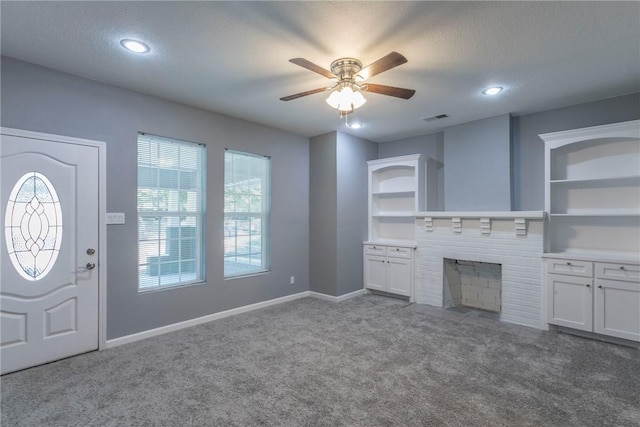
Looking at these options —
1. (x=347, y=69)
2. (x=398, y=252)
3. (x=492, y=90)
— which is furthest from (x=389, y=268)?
(x=347, y=69)

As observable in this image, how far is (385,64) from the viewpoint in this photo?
7.30 ft

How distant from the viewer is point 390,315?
4.27 m

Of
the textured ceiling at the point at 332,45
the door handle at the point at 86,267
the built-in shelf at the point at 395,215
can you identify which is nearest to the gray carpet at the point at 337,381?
the door handle at the point at 86,267

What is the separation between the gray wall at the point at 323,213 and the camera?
499 centimetres

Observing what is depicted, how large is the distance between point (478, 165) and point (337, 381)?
3369mm

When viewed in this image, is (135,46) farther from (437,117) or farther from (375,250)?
(375,250)

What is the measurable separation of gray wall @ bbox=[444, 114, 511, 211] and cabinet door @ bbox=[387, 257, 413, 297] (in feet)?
3.53

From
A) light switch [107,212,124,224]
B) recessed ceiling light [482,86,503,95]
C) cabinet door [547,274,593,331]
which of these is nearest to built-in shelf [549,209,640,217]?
cabinet door [547,274,593,331]

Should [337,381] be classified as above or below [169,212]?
below

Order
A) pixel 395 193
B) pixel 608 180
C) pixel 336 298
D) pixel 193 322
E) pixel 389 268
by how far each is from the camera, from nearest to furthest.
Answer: pixel 608 180, pixel 193 322, pixel 336 298, pixel 389 268, pixel 395 193

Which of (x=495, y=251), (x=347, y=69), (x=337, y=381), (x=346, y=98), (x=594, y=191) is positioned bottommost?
(x=337, y=381)

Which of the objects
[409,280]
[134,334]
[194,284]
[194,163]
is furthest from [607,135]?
[134,334]

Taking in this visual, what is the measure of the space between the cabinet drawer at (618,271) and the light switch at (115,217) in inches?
195

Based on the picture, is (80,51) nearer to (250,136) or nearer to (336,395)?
(250,136)
